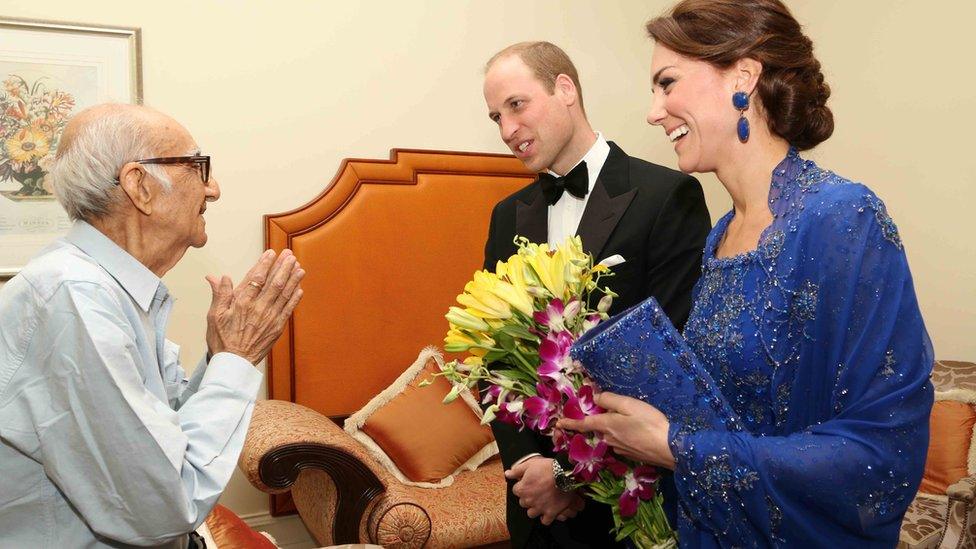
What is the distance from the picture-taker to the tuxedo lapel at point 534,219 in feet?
7.29

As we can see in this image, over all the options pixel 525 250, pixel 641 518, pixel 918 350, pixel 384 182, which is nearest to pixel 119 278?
pixel 525 250

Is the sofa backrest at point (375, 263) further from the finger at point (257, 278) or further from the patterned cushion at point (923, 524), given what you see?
the patterned cushion at point (923, 524)

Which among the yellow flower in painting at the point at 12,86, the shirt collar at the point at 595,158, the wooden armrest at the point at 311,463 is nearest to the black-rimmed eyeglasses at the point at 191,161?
the shirt collar at the point at 595,158

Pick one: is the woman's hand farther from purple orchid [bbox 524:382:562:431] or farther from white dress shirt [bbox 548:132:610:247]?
white dress shirt [bbox 548:132:610:247]

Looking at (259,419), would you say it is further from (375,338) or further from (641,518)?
(641,518)

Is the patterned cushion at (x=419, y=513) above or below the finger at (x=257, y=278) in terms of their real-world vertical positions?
below

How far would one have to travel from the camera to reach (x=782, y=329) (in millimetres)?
1238

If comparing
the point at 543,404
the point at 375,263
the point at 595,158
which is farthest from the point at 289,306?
the point at 375,263

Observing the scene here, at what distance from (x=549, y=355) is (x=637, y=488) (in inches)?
11.1

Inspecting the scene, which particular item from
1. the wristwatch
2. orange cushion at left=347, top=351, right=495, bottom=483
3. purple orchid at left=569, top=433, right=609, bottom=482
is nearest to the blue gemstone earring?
purple orchid at left=569, top=433, right=609, bottom=482

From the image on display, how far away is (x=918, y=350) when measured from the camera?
3.79ft

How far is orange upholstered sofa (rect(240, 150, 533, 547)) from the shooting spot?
3.09 metres

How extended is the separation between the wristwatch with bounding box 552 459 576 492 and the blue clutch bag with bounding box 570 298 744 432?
0.36 m

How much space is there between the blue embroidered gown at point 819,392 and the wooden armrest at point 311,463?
1.68m
